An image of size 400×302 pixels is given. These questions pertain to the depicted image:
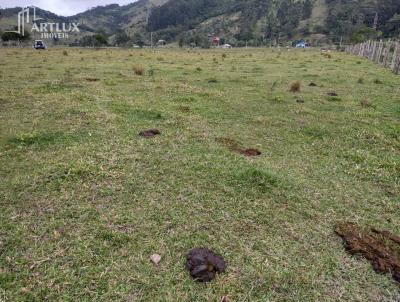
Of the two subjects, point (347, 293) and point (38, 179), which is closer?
point (347, 293)

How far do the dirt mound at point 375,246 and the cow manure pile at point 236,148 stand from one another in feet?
7.94

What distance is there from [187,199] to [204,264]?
134 centimetres

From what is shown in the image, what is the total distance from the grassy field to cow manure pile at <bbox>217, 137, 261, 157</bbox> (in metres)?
0.08

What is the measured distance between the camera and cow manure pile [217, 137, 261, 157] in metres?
6.14

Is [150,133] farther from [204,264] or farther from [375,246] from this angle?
[375,246]

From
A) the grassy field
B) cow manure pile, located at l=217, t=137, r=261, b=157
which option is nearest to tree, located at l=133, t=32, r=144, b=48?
the grassy field

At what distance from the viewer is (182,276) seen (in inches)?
123

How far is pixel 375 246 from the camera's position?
3.62 metres

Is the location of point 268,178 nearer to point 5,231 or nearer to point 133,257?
point 133,257

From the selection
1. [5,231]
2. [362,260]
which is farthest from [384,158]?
[5,231]

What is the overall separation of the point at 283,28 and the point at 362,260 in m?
143

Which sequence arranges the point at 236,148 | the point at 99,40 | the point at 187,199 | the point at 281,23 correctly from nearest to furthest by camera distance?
the point at 187,199 < the point at 236,148 < the point at 99,40 < the point at 281,23

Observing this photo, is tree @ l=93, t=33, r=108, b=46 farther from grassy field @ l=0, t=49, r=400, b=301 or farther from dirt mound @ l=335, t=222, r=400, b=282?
dirt mound @ l=335, t=222, r=400, b=282

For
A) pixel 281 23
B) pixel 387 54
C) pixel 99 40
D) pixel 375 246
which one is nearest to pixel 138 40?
pixel 99 40
